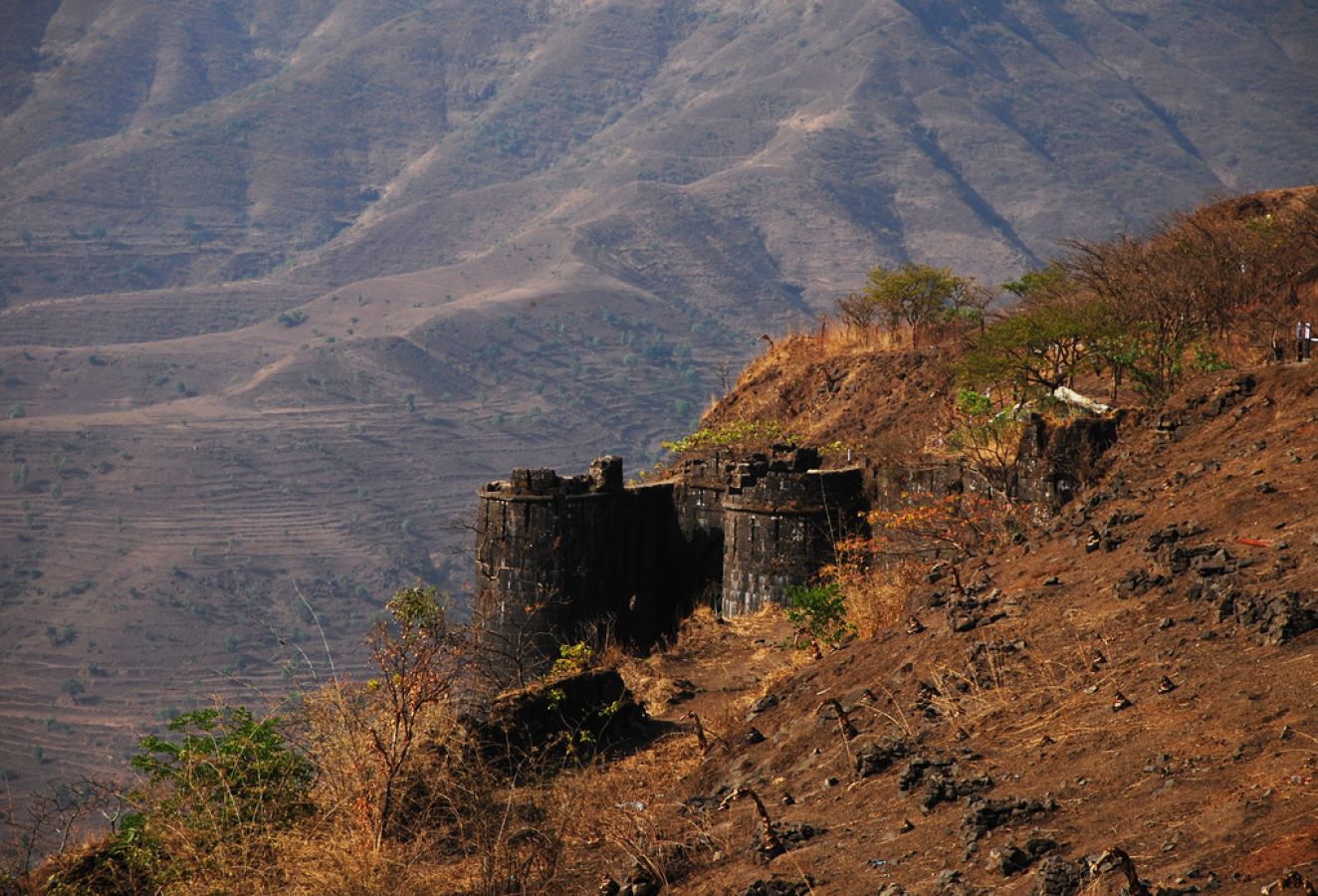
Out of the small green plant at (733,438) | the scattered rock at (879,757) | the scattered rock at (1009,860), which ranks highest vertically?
the small green plant at (733,438)

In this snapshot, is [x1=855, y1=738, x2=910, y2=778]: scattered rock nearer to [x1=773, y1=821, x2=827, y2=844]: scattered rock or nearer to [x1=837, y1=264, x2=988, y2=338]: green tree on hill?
[x1=773, y1=821, x2=827, y2=844]: scattered rock

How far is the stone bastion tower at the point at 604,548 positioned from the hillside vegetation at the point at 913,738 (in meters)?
0.98

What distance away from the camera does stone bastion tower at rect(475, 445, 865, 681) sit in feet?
51.2

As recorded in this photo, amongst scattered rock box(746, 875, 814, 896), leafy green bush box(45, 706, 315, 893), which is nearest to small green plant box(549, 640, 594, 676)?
leafy green bush box(45, 706, 315, 893)

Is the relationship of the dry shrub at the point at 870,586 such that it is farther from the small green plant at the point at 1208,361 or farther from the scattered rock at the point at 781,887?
the scattered rock at the point at 781,887

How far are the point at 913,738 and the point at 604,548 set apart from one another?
316 inches

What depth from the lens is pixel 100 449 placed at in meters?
160

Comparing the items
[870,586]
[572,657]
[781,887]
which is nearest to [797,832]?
[781,887]

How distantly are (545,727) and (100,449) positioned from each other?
15933 centimetres

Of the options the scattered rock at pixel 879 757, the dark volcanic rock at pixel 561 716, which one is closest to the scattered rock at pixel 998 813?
the scattered rock at pixel 879 757

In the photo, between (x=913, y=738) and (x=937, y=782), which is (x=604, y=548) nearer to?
(x=913, y=738)

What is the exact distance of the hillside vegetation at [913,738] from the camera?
641 cm

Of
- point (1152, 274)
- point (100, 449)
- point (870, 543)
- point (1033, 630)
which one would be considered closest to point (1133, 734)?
point (1033, 630)

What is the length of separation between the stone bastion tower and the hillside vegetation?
0.98 meters
